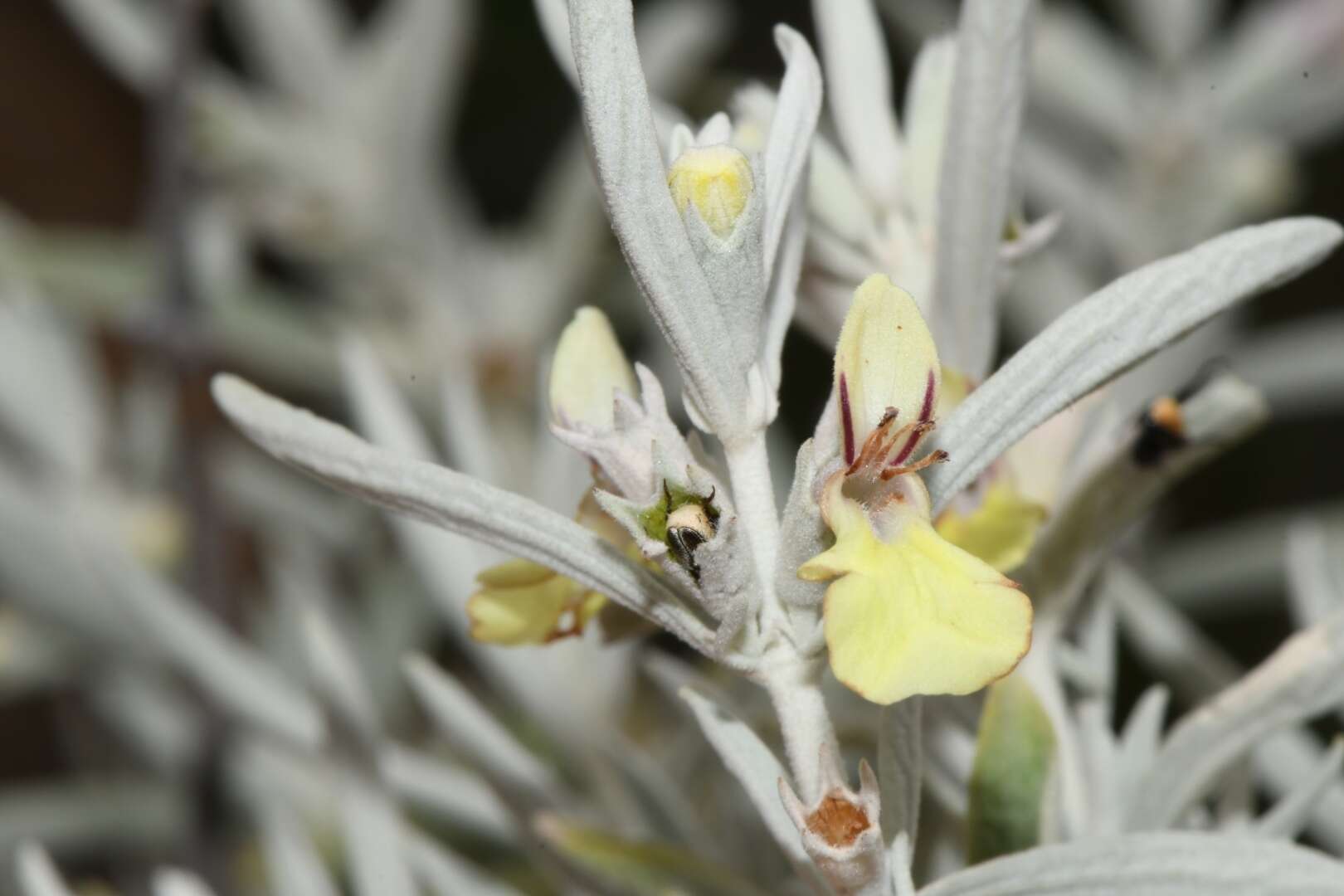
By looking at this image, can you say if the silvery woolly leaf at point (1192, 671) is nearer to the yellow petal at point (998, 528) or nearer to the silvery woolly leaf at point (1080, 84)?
the yellow petal at point (998, 528)

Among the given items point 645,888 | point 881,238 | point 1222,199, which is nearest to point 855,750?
point 645,888

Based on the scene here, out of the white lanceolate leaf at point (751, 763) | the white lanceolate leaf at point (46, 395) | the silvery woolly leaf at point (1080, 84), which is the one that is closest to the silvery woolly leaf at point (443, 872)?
the white lanceolate leaf at point (751, 763)

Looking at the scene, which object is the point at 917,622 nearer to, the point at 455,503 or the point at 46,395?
the point at 455,503

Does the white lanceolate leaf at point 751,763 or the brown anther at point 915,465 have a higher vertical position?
the brown anther at point 915,465

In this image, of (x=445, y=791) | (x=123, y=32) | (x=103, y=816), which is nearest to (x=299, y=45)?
(x=123, y=32)

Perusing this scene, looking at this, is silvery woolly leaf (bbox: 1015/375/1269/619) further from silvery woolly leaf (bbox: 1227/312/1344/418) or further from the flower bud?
silvery woolly leaf (bbox: 1227/312/1344/418)

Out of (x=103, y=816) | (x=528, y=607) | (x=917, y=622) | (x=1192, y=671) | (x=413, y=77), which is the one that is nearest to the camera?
(x=917, y=622)
